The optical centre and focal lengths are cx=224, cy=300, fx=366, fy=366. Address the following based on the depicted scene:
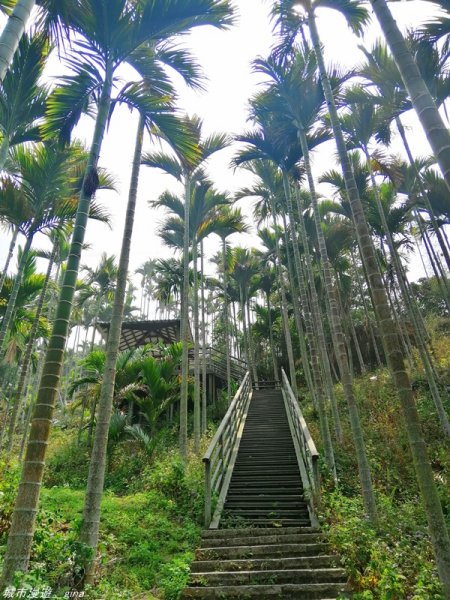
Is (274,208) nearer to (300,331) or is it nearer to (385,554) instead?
(300,331)

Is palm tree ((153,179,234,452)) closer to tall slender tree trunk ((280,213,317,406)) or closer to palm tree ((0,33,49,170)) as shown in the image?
tall slender tree trunk ((280,213,317,406))

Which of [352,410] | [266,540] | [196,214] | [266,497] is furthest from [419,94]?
[196,214]

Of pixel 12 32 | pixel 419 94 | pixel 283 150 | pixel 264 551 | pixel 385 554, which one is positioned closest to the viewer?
pixel 419 94

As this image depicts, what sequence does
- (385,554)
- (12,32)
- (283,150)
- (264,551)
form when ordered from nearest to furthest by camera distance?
1. (12,32)
2. (385,554)
3. (264,551)
4. (283,150)

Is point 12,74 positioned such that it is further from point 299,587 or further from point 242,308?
point 242,308

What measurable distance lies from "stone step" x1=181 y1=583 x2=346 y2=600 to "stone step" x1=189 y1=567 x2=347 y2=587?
5.8 inches

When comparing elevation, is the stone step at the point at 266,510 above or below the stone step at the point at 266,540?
above

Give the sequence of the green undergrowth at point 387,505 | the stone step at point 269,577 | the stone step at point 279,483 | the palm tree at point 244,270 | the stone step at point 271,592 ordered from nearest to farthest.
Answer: the green undergrowth at point 387,505 → the stone step at point 271,592 → the stone step at point 269,577 → the stone step at point 279,483 → the palm tree at point 244,270

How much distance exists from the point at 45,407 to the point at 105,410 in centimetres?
145

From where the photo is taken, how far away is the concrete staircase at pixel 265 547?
3.97 metres

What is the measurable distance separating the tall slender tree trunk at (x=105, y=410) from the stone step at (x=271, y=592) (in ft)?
3.99

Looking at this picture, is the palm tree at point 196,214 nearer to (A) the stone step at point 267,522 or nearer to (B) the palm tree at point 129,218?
(B) the palm tree at point 129,218

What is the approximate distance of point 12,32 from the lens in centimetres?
325

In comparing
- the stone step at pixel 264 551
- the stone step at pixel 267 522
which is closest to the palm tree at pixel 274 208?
the stone step at pixel 267 522
